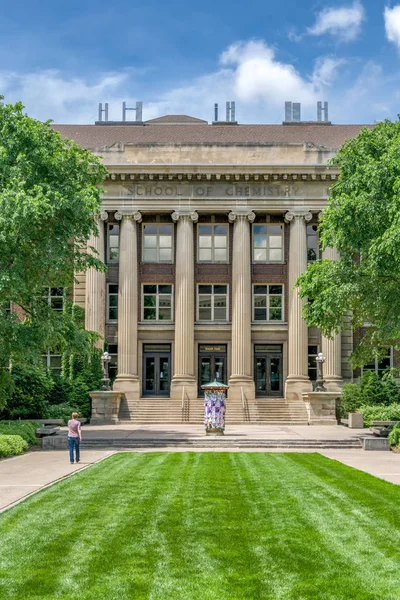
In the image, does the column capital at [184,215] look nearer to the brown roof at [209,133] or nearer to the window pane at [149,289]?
the window pane at [149,289]

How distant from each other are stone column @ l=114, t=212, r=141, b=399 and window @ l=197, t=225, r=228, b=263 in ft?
13.3

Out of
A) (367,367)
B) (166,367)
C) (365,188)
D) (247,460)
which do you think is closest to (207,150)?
(166,367)

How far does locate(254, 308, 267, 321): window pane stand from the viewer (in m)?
47.6

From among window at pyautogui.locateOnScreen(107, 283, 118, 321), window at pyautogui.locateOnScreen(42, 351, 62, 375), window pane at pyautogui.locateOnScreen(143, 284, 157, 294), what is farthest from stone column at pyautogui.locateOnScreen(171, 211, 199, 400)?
window at pyautogui.locateOnScreen(42, 351, 62, 375)

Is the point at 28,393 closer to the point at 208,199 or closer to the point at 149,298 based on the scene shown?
the point at 149,298

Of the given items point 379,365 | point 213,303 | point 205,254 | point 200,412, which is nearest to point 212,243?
point 205,254

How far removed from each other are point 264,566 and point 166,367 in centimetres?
3806

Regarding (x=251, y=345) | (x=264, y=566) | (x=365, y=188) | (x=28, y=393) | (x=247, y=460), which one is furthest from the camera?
(x=251, y=345)

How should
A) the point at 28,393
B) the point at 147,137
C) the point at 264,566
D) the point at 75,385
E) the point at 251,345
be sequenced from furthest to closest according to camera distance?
1. the point at 147,137
2. the point at 251,345
3. the point at 75,385
4. the point at 28,393
5. the point at 264,566

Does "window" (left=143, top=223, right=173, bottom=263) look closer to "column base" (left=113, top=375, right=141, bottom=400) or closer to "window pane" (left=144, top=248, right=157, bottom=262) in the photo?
"window pane" (left=144, top=248, right=157, bottom=262)

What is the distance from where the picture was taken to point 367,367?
48.2 meters

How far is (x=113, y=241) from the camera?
4853 centimetres

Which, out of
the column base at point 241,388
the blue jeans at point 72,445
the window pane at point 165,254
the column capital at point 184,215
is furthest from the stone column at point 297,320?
the blue jeans at point 72,445

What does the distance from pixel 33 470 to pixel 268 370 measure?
28274 mm
